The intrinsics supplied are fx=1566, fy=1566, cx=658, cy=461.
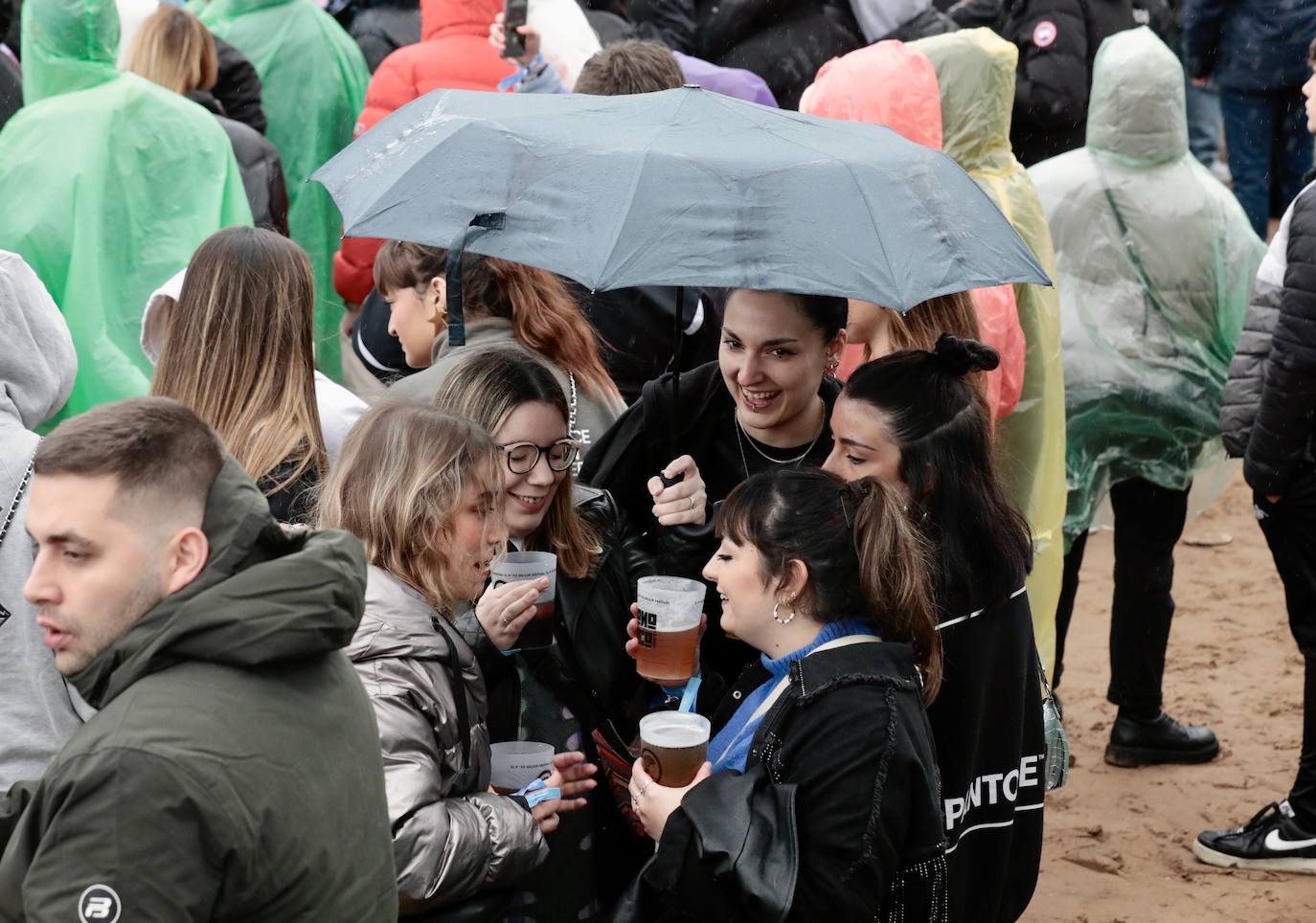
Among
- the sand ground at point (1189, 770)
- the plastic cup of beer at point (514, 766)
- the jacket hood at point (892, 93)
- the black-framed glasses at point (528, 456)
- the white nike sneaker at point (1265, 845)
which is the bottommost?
the sand ground at point (1189, 770)

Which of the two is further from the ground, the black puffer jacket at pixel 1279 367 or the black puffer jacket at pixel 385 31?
the black puffer jacket at pixel 385 31

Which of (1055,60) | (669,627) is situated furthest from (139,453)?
(1055,60)

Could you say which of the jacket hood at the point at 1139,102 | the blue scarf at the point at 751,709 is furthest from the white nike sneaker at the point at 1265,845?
the blue scarf at the point at 751,709

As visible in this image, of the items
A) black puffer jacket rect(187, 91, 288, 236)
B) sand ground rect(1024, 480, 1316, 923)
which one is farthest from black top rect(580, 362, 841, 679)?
black puffer jacket rect(187, 91, 288, 236)

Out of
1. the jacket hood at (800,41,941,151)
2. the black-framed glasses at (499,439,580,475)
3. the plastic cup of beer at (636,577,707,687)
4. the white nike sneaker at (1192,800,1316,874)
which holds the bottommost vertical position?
the white nike sneaker at (1192,800,1316,874)

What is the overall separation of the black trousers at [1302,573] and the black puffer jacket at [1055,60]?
9.44 feet

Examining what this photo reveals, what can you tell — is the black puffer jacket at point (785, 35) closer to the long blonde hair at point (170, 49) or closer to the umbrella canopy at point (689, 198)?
the long blonde hair at point (170, 49)

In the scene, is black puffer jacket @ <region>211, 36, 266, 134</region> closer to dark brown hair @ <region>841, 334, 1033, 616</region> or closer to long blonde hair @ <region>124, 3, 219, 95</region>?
long blonde hair @ <region>124, 3, 219, 95</region>

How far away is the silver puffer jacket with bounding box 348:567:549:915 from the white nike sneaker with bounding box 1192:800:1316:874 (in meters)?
3.43

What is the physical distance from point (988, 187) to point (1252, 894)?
2519 mm

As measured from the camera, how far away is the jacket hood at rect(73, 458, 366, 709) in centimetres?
197

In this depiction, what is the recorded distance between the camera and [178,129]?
5492mm

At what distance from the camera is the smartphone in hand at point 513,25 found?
6.52 metres

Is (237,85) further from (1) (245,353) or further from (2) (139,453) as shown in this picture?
(2) (139,453)
